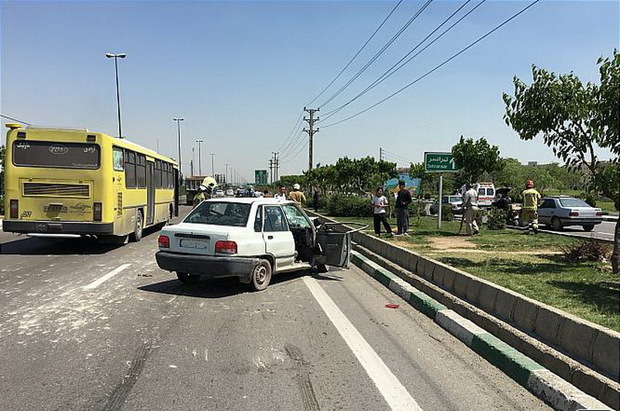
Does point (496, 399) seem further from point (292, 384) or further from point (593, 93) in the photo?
point (593, 93)

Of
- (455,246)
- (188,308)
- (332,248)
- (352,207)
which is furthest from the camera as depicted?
(352,207)

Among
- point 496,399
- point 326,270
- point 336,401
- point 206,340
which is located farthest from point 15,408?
point 326,270

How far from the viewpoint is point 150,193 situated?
691 inches

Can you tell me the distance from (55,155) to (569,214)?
20.5 meters

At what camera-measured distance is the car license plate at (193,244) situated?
821 centimetres

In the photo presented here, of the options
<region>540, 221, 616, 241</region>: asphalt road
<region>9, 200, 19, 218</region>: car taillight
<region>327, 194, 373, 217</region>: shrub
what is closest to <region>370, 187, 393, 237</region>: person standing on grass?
<region>540, 221, 616, 241</region>: asphalt road

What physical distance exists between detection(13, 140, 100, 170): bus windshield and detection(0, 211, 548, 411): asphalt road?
4235mm

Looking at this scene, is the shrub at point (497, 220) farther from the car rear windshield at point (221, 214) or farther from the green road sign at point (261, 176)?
the green road sign at point (261, 176)

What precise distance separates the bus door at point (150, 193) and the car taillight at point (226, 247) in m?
9.85

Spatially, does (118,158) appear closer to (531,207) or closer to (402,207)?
(402,207)

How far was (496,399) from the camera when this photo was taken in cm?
429

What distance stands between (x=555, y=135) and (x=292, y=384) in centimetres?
661

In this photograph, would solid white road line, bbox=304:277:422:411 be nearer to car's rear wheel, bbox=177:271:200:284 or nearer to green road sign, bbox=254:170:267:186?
car's rear wheel, bbox=177:271:200:284

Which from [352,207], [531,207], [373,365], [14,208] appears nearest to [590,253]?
[531,207]
